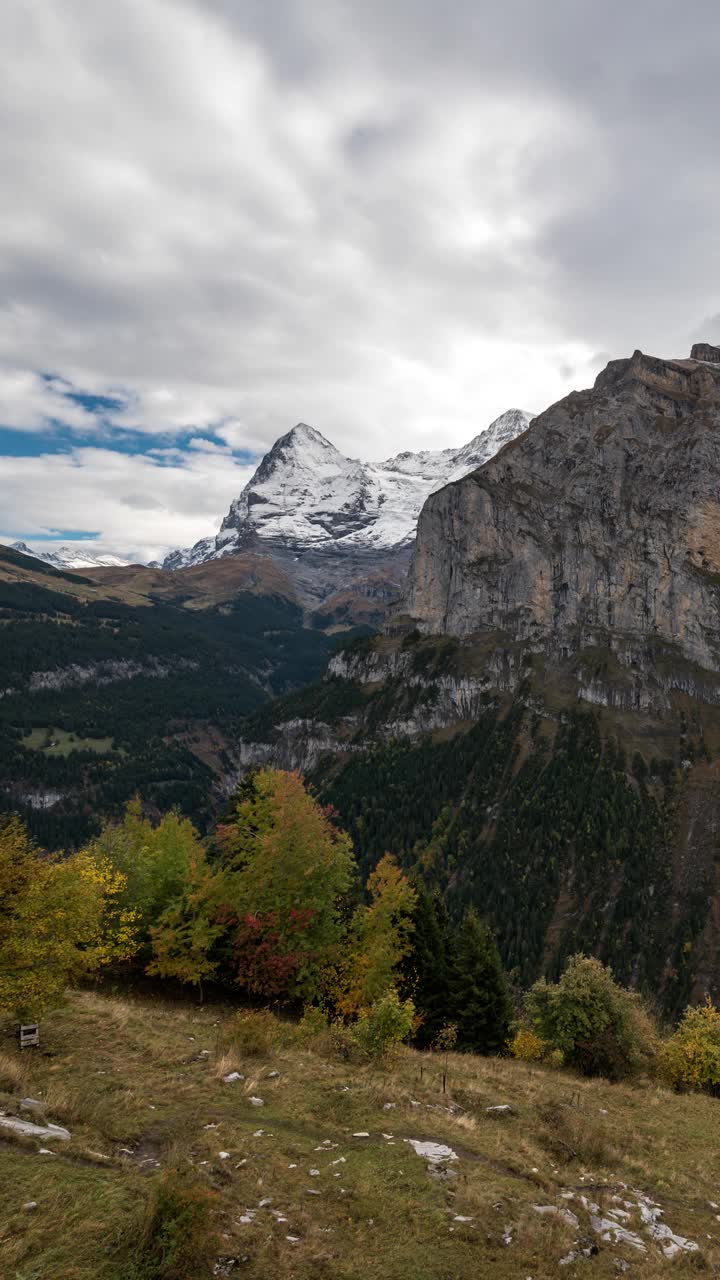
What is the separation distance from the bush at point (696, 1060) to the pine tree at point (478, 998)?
11.0 metres

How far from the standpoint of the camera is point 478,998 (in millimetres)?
45500

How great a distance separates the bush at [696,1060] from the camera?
39.2 metres

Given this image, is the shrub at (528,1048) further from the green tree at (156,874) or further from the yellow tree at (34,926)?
the yellow tree at (34,926)

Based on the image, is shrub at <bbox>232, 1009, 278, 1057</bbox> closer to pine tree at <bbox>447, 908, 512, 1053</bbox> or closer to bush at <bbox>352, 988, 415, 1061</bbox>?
bush at <bbox>352, 988, 415, 1061</bbox>

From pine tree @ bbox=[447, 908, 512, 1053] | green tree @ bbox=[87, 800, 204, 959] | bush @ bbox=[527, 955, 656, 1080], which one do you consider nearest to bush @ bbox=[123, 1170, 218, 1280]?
green tree @ bbox=[87, 800, 204, 959]

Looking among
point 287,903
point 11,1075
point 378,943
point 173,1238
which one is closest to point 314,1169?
point 173,1238

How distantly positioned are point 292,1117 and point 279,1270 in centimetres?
870

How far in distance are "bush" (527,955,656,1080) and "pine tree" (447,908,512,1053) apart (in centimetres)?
282

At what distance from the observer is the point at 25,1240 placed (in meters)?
11.3

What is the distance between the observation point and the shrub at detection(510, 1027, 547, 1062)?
147 feet

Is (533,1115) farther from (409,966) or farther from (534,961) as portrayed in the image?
(534,961)

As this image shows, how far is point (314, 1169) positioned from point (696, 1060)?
116 ft

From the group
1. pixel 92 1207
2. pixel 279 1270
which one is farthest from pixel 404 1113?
pixel 92 1207

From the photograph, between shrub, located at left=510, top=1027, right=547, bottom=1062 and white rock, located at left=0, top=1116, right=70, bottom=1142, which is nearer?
white rock, located at left=0, top=1116, right=70, bottom=1142
